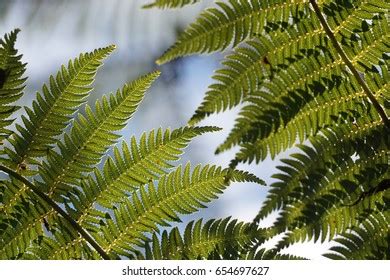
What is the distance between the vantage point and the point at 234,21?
45.4 inches

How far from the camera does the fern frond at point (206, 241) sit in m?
1.05

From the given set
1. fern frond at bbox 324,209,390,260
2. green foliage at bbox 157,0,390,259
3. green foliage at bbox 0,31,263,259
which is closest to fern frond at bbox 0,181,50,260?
green foliage at bbox 0,31,263,259

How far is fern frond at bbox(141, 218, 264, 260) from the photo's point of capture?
41.5 inches

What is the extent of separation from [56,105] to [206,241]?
1.23 feet

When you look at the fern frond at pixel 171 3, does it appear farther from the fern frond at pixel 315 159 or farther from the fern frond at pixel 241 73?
the fern frond at pixel 315 159

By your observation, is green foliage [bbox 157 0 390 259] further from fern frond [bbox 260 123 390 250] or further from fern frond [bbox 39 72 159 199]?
fern frond [bbox 39 72 159 199]

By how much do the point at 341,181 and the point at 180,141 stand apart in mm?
330

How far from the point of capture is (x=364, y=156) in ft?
3.77

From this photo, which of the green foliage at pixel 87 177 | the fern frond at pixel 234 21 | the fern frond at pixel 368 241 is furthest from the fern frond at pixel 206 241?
the fern frond at pixel 234 21

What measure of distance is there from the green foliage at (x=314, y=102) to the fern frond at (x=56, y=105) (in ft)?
0.65

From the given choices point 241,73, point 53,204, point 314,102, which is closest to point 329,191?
point 314,102

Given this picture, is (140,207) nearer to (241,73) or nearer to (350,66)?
(241,73)

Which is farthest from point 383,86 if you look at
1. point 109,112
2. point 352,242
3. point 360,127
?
point 109,112

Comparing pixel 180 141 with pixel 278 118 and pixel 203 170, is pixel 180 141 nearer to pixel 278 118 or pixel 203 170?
pixel 203 170
